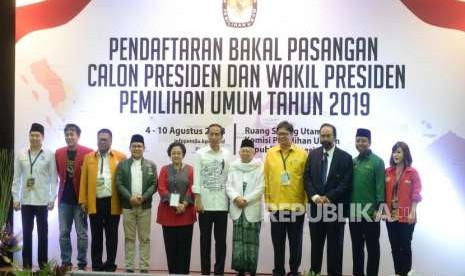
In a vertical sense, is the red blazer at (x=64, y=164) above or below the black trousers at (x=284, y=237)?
above

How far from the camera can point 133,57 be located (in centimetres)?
678

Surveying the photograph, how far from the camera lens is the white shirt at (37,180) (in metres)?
6.48

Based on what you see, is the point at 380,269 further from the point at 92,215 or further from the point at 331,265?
the point at 92,215

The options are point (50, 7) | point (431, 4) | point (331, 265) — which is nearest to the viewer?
point (331, 265)

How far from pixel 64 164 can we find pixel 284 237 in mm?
2309

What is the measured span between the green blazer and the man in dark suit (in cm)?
147

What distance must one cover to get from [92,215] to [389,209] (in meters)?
2.83

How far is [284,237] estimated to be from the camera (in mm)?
6047

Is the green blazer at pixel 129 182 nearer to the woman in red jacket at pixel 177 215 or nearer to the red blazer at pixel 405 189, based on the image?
the woman in red jacket at pixel 177 215

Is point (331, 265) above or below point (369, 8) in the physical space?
below

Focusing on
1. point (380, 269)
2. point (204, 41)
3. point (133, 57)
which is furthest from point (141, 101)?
point (380, 269)

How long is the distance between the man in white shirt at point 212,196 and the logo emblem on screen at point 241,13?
46.0 inches

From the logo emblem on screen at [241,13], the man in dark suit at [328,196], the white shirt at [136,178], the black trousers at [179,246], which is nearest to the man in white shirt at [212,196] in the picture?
the black trousers at [179,246]

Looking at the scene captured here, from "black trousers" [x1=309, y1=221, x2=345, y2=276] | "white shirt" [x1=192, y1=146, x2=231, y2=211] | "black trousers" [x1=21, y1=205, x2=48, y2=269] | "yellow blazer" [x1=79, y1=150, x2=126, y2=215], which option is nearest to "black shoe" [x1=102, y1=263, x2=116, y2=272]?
"yellow blazer" [x1=79, y1=150, x2=126, y2=215]
